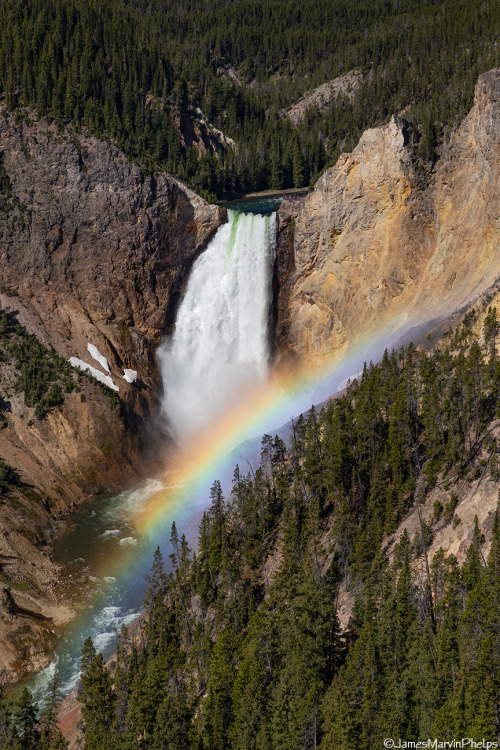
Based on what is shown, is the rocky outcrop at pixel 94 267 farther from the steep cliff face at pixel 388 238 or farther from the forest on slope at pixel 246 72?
the steep cliff face at pixel 388 238

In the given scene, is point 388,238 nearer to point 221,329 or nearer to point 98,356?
point 221,329

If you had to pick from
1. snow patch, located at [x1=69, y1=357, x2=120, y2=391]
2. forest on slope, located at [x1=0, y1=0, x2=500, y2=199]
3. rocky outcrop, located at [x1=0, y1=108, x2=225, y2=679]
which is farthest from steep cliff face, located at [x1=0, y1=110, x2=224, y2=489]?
forest on slope, located at [x1=0, y1=0, x2=500, y2=199]

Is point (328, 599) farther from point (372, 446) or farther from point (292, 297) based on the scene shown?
point (292, 297)

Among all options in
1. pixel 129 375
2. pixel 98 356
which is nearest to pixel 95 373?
pixel 98 356

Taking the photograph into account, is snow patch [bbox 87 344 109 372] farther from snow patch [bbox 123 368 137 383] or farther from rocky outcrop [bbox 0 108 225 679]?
snow patch [bbox 123 368 137 383]

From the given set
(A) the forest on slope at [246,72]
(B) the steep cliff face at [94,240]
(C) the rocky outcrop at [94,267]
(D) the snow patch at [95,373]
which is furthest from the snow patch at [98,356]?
(A) the forest on slope at [246,72]

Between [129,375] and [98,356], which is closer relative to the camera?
[98,356]

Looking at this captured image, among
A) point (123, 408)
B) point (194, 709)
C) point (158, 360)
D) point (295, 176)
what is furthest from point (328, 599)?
point (295, 176)
